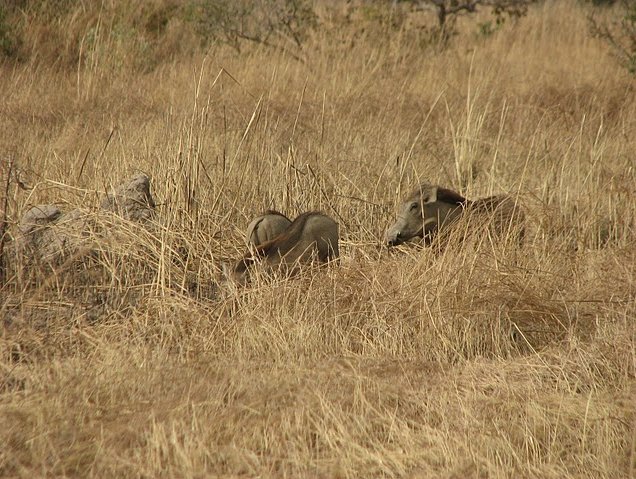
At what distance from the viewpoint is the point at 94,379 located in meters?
4.20

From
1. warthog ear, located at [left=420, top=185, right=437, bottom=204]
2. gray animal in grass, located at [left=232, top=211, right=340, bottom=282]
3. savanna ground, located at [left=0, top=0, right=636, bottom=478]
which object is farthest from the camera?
warthog ear, located at [left=420, top=185, right=437, bottom=204]

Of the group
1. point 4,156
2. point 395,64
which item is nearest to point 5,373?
point 4,156

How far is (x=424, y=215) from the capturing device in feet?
20.6

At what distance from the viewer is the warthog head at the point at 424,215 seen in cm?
625

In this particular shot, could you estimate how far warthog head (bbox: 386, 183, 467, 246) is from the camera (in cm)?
625

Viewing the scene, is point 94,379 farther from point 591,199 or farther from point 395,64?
point 395,64

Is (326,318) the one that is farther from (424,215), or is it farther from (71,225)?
(71,225)

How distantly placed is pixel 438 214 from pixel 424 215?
86 millimetres

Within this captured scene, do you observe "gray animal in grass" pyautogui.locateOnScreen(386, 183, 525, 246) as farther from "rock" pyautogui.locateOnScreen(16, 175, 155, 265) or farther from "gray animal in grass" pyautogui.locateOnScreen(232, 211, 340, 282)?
"rock" pyautogui.locateOnScreen(16, 175, 155, 265)

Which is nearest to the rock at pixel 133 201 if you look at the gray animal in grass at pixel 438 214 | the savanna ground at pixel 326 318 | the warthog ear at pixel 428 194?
the savanna ground at pixel 326 318

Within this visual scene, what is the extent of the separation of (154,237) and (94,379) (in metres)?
1.78

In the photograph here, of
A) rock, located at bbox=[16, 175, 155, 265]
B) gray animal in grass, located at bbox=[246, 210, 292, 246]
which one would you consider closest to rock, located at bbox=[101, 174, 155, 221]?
rock, located at bbox=[16, 175, 155, 265]

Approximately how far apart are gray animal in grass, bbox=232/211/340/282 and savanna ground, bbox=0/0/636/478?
12cm

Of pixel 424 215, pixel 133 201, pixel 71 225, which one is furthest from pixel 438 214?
pixel 71 225
